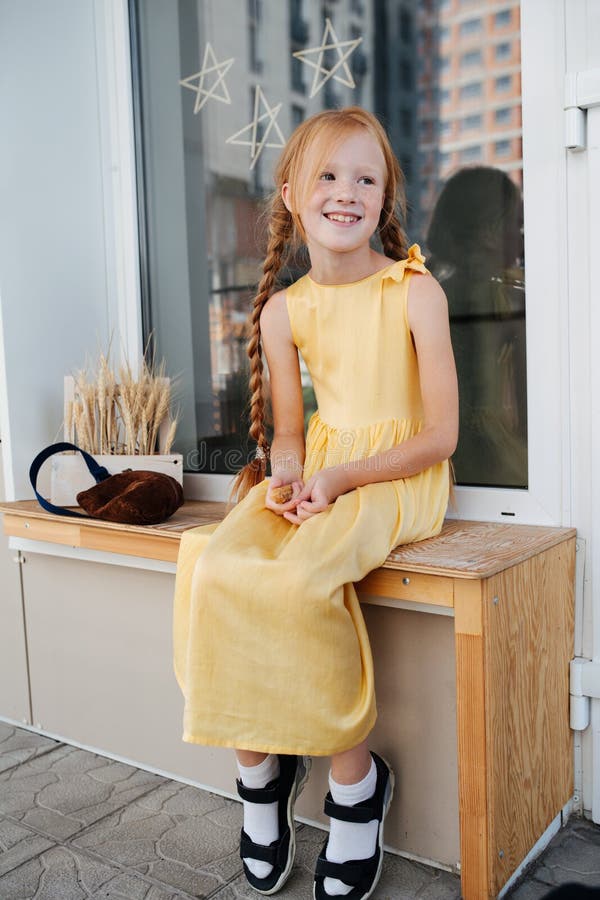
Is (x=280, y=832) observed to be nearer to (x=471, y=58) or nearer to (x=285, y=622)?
A: (x=285, y=622)

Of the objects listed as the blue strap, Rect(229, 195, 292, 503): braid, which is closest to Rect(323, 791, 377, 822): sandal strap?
Rect(229, 195, 292, 503): braid

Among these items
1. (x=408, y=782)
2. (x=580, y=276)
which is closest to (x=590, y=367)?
(x=580, y=276)

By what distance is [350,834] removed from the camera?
157cm

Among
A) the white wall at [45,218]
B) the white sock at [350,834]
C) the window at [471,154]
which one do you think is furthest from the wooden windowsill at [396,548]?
the window at [471,154]

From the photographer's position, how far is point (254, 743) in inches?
59.1

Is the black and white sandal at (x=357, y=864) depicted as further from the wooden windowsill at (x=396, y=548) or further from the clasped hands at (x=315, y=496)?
the clasped hands at (x=315, y=496)

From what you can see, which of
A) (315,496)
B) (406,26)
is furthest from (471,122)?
→ (315,496)

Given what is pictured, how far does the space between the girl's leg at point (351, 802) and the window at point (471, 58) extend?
1.48 meters

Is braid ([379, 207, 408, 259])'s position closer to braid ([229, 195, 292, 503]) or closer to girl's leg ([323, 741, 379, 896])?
braid ([229, 195, 292, 503])

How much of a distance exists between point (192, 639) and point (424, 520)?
1.72 feet

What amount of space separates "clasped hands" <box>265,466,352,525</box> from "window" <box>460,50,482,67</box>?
A: 99 centimetres

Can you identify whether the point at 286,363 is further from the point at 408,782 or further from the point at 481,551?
the point at 408,782

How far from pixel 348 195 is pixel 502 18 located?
0.59 metres

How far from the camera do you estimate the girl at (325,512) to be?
1474mm
